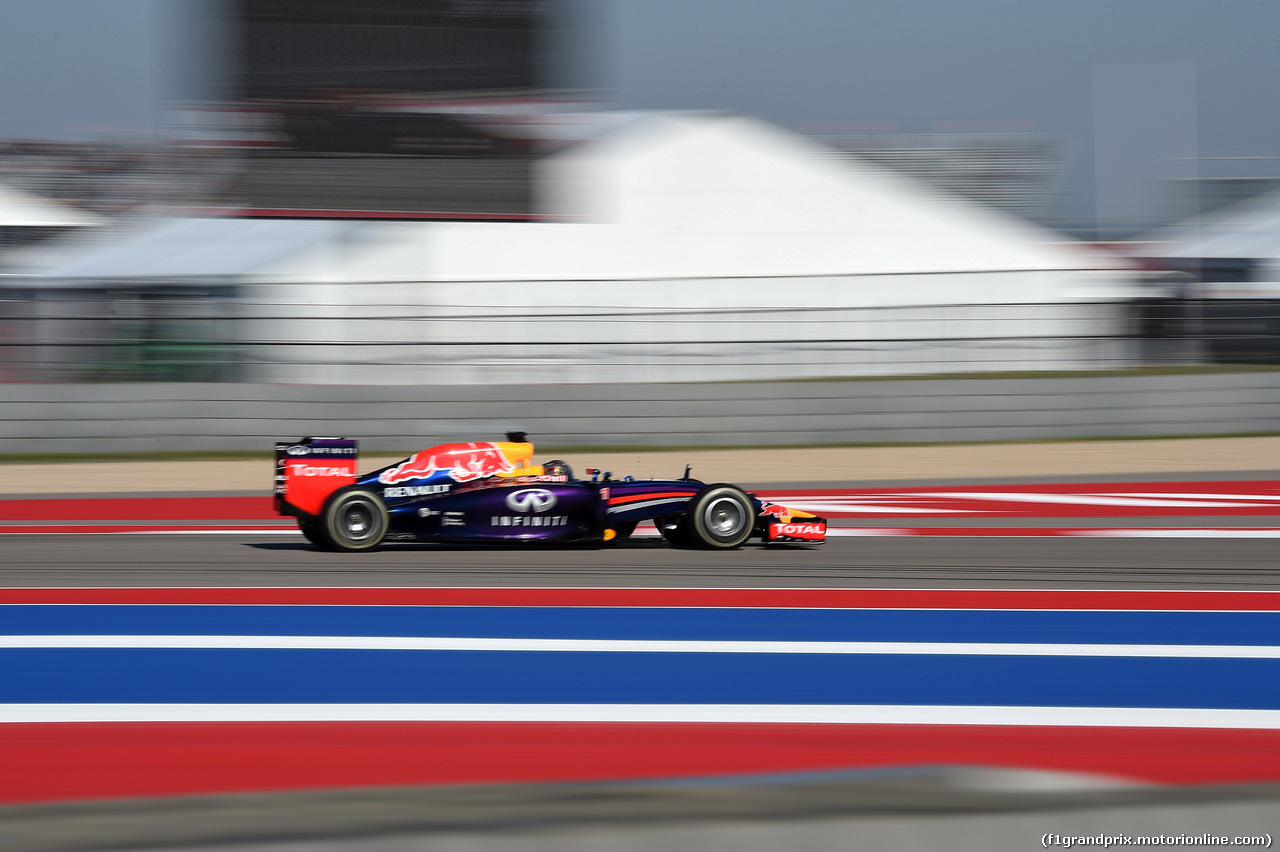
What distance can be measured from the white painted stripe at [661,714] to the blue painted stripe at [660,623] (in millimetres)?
1018

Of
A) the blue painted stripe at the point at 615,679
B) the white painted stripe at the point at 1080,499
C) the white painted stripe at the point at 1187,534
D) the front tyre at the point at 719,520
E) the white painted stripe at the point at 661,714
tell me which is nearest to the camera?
the white painted stripe at the point at 661,714

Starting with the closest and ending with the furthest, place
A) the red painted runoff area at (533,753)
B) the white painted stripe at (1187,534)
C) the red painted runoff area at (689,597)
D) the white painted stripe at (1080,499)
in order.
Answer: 1. the red painted runoff area at (533,753)
2. the red painted runoff area at (689,597)
3. the white painted stripe at (1187,534)
4. the white painted stripe at (1080,499)

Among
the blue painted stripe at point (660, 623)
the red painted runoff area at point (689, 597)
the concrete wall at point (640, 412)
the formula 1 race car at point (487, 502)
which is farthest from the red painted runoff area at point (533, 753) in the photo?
the concrete wall at point (640, 412)

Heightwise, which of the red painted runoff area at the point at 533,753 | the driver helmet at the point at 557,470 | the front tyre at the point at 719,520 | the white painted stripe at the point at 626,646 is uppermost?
the driver helmet at the point at 557,470

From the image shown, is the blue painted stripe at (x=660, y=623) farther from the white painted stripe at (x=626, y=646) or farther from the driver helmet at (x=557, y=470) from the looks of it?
the driver helmet at (x=557, y=470)

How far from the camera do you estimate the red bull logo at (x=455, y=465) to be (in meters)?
7.76

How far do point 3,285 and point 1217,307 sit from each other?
16.5 meters

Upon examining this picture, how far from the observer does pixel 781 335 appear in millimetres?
16266

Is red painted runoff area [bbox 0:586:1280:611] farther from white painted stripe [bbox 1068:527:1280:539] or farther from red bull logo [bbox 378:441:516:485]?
white painted stripe [bbox 1068:527:1280:539]

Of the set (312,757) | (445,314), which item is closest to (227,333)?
(445,314)

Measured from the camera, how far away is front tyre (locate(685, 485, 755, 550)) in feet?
25.8

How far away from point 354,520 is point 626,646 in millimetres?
3206

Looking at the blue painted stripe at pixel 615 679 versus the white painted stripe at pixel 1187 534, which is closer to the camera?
the blue painted stripe at pixel 615 679

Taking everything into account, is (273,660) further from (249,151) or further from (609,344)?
(249,151)
